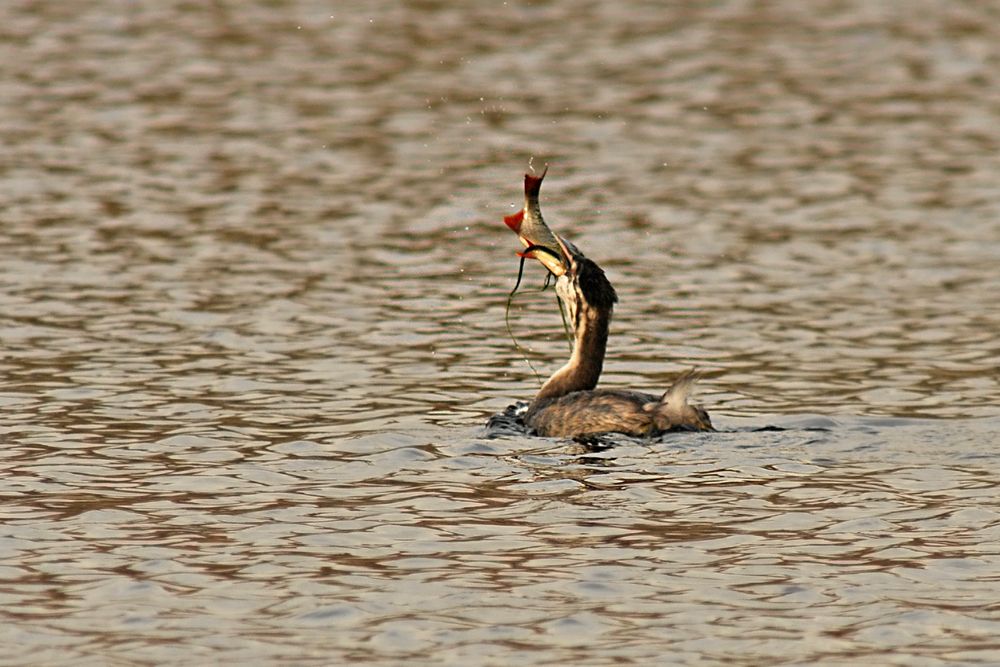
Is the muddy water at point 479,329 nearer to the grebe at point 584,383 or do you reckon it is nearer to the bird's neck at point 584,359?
the grebe at point 584,383

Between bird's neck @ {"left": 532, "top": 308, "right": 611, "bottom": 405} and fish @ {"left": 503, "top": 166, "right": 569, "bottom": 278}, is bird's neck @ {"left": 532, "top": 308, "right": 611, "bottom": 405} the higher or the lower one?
the lower one

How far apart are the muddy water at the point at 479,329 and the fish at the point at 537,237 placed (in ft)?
4.70

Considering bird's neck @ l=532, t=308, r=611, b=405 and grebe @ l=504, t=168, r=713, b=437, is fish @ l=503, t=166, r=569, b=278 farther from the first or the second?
bird's neck @ l=532, t=308, r=611, b=405

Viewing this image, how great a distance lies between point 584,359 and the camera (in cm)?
1563

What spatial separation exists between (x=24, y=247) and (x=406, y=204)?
15.6 feet

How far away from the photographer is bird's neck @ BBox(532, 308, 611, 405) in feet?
50.9

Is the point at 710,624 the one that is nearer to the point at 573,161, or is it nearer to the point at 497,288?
the point at 497,288

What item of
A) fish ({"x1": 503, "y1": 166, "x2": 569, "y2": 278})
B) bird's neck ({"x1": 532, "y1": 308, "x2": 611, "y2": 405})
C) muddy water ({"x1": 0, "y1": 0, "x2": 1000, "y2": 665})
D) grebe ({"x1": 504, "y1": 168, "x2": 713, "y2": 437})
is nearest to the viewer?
muddy water ({"x1": 0, "y1": 0, "x2": 1000, "y2": 665})

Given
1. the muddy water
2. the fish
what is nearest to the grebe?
the fish

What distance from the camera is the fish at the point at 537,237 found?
15.2 m

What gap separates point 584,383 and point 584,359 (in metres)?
0.19

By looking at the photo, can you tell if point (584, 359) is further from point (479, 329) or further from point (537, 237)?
point (479, 329)

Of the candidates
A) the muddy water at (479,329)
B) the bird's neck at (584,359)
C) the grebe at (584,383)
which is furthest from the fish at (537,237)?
the muddy water at (479,329)

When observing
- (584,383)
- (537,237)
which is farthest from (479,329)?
(537,237)
